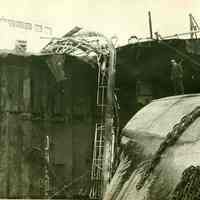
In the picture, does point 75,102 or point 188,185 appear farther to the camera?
point 75,102

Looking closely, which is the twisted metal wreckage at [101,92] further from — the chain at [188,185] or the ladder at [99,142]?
the chain at [188,185]

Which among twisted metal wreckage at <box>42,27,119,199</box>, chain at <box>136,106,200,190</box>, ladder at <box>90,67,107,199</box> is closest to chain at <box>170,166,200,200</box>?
chain at <box>136,106,200,190</box>

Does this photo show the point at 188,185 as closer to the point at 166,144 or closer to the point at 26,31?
the point at 166,144

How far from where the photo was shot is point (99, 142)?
687 inches

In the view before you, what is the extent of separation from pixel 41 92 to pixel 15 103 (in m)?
1.05

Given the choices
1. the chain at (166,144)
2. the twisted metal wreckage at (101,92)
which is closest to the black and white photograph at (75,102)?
the twisted metal wreckage at (101,92)

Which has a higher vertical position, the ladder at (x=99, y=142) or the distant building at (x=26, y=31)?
the distant building at (x=26, y=31)

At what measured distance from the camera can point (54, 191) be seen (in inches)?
686

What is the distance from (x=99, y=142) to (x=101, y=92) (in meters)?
1.83

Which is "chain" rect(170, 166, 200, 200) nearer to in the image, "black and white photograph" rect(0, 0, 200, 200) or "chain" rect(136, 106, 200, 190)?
"chain" rect(136, 106, 200, 190)

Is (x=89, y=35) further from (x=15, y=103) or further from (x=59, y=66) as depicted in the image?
(x=15, y=103)

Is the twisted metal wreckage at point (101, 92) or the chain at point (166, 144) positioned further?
the twisted metal wreckage at point (101, 92)

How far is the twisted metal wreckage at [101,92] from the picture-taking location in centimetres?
1633

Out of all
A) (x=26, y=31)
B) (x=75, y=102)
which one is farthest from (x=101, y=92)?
(x=26, y=31)
